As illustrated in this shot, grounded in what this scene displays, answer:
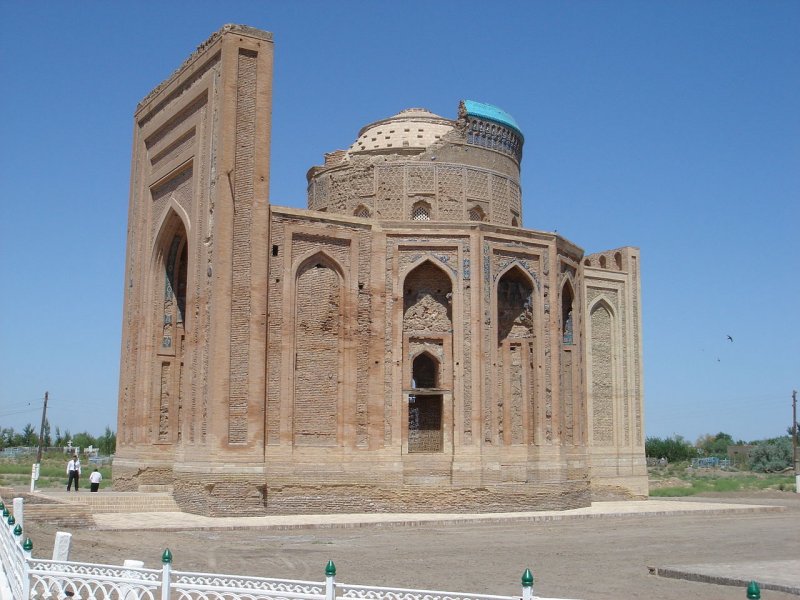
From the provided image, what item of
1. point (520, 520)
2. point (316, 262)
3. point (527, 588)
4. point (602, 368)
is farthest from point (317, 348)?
point (527, 588)

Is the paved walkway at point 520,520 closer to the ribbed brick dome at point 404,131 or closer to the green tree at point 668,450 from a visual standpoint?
the ribbed brick dome at point 404,131

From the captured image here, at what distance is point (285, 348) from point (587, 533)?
7.42 m

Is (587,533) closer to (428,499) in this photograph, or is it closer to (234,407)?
(428,499)

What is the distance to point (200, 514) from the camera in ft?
61.8

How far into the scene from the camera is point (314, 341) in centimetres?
2111

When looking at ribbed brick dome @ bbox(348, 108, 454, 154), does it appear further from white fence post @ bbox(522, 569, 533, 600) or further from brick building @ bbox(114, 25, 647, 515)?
white fence post @ bbox(522, 569, 533, 600)

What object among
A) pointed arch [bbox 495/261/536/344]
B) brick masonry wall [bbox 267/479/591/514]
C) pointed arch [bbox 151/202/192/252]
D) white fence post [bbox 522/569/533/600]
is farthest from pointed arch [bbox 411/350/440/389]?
white fence post [bbox 522/569/533/600]

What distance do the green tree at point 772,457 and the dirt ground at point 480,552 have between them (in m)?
40.5

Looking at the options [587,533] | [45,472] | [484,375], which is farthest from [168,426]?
[45,472]

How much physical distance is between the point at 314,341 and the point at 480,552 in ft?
27.0

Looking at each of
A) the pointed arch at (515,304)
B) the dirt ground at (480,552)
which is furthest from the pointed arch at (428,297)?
the dirt ground at (480,552)

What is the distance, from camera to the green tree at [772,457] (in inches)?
A: 2243

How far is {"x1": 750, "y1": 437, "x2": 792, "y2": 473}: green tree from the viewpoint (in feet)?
187

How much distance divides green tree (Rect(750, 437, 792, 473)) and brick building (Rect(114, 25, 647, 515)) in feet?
123
